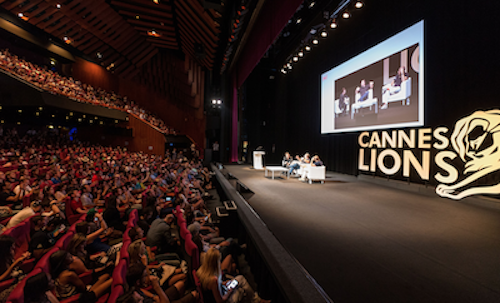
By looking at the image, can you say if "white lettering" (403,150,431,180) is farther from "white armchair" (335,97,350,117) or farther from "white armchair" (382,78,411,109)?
"white armchair" (335,97,350,117)

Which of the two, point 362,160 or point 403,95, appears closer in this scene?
point 403,95

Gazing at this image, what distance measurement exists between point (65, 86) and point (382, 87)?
14.1 metres

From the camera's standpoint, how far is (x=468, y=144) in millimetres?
4477

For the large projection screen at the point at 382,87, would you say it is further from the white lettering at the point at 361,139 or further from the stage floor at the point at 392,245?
the stage floor at the point at 392,245

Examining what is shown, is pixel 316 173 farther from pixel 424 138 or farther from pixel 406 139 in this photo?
pixel 424 138

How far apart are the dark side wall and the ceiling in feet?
14.1

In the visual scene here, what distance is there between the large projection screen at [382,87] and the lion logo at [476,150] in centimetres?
104

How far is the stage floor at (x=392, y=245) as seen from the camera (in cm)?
185

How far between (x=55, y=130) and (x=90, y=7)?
6.89m

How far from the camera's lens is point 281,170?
771 cm

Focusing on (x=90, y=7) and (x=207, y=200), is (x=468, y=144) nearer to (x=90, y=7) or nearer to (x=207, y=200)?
(x=207, y=200)

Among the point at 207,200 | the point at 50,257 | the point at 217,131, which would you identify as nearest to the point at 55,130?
the point at 217,131

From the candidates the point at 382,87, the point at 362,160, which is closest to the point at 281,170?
the point at 362,160

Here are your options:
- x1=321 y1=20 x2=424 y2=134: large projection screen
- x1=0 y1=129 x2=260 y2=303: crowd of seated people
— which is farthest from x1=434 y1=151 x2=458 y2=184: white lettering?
x1=0 y1=129 x2=260 y2=303: crowd of seated people
